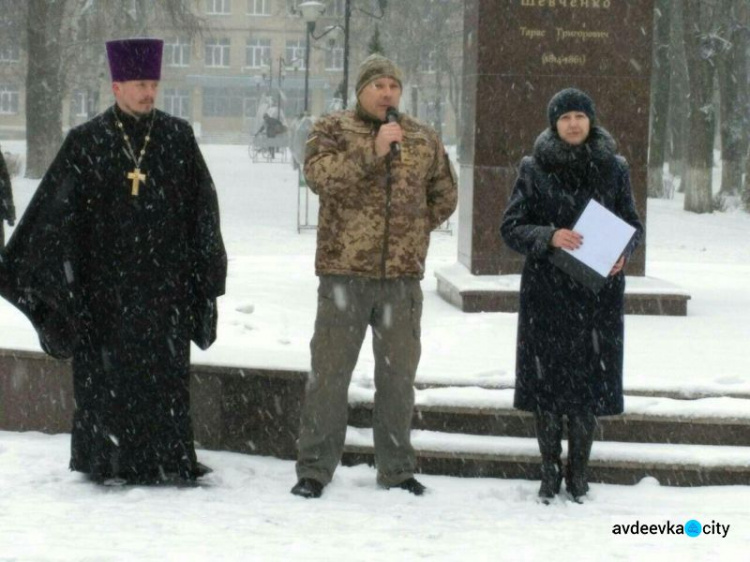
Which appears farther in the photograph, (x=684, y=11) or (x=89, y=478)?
(x=684, y=11)

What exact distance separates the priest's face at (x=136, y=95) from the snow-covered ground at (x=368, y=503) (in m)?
1.33

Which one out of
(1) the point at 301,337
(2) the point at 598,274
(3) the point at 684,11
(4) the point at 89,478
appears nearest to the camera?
(2) the point at 598,274

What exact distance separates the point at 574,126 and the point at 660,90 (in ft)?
75.8

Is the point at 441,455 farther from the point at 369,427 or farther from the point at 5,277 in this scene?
the point at 5,277

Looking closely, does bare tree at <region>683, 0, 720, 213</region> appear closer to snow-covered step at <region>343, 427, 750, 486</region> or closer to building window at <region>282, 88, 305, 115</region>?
snow-covered step at <region>343, 427, 750, 486</region>

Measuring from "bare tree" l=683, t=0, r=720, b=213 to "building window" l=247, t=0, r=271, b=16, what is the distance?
191 ft

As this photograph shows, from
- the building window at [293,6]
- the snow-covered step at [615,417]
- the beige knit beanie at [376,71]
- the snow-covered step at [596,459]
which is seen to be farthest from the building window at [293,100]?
the beige knit beanie at [376,71]

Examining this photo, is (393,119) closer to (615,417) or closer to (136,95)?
(136,95)

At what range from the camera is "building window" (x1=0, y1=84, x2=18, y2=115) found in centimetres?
7956

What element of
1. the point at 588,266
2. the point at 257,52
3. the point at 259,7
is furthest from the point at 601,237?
the point at 259,7

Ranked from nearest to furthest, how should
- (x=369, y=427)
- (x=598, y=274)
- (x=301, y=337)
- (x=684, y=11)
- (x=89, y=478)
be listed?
(x=598, y=274) → (x=89, y=478) → (x=369, y=427) → (x=301, y=337) → (x=684, y=11)

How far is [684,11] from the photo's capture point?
24.5 metres

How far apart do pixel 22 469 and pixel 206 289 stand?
3.93 feet

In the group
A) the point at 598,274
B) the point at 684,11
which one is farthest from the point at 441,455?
the point at 684,11
